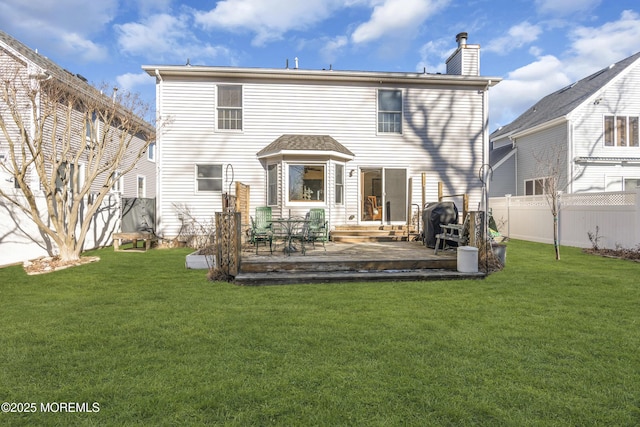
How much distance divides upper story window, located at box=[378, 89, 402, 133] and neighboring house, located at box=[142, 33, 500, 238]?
0.03m

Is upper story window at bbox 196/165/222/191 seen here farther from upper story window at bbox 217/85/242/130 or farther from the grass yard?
the grass yard

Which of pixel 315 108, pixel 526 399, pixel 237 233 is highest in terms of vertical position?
pixel 315 108

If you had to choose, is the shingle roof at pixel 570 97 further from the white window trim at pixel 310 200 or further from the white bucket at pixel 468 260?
the white bucket at pixel 468 260

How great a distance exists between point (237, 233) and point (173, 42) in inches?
453

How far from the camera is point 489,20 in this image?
1190 centimetres

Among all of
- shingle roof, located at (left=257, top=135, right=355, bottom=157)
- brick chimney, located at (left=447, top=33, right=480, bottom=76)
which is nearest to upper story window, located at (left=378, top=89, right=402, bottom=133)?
shingle roof, located at (left=257, top=135, right=355, bottom=157)

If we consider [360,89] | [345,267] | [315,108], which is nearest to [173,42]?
[315,108]

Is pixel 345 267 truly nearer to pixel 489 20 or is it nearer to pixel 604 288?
pixel 604 288

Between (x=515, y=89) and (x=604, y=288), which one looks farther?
(x=515, y=89)

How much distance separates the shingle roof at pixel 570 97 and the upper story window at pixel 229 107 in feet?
43.9

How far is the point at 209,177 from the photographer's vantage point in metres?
11.0

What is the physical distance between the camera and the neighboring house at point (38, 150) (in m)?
7.62

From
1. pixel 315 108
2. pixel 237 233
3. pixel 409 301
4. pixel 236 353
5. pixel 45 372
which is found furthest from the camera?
pixel 315 108

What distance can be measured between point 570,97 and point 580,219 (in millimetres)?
8604
